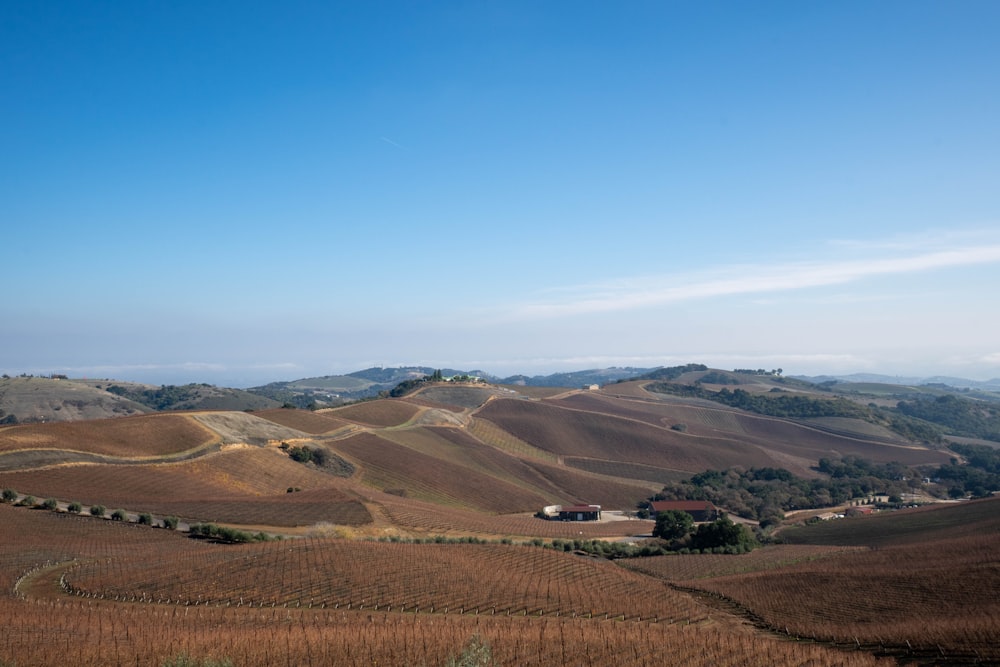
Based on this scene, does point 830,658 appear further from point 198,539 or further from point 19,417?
point 19,417

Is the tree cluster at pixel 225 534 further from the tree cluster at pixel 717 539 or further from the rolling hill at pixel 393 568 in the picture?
the tree cluster at pixel 717 539

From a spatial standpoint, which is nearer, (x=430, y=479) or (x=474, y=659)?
(x=474, y=659)

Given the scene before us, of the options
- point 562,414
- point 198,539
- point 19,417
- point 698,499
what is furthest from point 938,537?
point 19,417

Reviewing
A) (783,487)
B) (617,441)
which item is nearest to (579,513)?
(783,487)

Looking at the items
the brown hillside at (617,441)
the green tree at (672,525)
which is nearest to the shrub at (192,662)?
the green tree at (672,525)

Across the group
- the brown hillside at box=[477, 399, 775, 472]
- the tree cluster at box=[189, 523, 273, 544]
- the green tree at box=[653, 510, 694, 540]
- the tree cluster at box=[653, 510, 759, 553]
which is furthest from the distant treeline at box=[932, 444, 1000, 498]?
the tree cluster at box=[189, 523, 273, 544]

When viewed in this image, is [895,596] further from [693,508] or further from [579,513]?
[693,508]

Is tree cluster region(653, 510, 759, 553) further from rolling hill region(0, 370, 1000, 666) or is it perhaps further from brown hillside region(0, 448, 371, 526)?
brown hillside region(0, 448, 371, 526)
